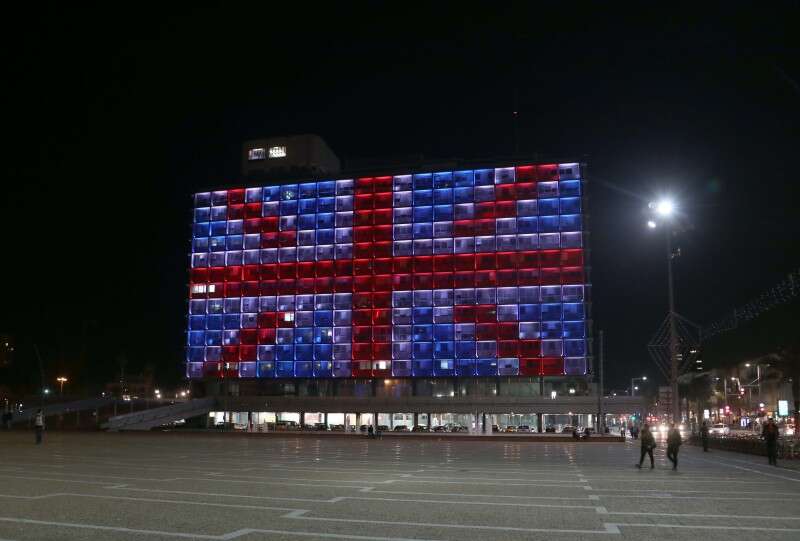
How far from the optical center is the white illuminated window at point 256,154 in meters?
141

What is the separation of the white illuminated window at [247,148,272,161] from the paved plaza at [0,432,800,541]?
11793 centimetres

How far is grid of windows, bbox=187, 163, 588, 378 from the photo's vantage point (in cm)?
11769

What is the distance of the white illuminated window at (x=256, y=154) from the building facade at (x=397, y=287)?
988cm

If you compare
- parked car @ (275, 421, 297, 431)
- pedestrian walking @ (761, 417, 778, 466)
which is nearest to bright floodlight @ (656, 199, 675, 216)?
pedestrian walking @ (761, 417, 778, 466)

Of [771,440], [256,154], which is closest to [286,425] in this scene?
[256,154]

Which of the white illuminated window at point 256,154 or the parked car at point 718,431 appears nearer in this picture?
the parked car at point 718,431

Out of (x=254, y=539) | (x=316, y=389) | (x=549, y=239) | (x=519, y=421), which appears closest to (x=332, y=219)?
(x=316, y=389)

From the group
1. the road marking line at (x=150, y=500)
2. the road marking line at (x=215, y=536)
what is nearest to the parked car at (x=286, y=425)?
the road marking line at (x=150, y=500)

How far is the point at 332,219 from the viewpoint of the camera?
12850 cm

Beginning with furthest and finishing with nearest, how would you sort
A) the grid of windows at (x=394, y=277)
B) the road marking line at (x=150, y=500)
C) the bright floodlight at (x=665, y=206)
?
the grid of windows at (x=394, y=277), the bright floodlight at (x=665, y=206), the road marking line at (x=150, y=500)

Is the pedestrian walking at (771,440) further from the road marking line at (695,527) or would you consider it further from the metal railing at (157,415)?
the metal railing at (157,415)

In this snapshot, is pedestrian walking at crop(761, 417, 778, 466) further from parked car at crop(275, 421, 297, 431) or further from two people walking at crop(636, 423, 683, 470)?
parked car at crop(275, 421, 297, 431)

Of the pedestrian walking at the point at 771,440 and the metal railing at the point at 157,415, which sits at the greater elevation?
the pedestrian walking at the point at 771,440

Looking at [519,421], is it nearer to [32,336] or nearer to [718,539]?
[32,336]
